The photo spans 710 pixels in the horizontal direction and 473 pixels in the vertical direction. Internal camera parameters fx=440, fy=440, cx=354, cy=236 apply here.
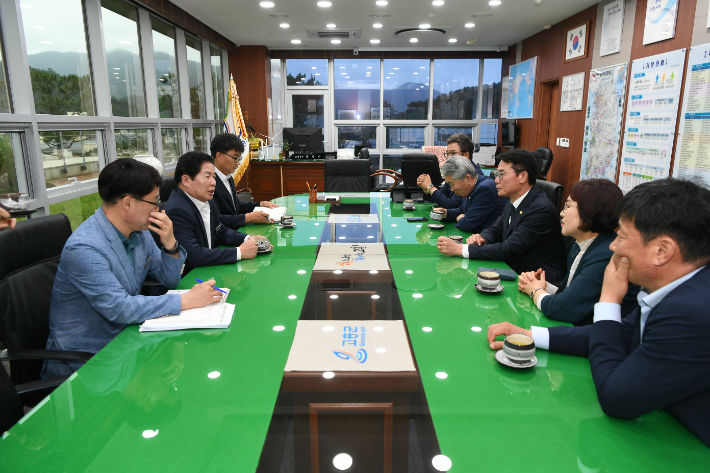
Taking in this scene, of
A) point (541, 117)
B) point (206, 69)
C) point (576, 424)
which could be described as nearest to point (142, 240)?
point (576, 424)

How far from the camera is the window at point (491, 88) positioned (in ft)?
29.4

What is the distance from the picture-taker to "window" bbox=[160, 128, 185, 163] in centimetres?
579

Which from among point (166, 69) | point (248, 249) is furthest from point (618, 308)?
point (166, 69)

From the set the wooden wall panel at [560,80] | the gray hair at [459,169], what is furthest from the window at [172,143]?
the wooden wall panel at [560,80]

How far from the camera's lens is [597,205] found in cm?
159

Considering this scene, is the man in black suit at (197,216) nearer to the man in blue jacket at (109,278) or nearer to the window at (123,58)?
the man in blue jacket at (109,278)

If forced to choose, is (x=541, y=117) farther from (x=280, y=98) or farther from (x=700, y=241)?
(x=700, y=241)

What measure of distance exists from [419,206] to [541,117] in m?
4.36

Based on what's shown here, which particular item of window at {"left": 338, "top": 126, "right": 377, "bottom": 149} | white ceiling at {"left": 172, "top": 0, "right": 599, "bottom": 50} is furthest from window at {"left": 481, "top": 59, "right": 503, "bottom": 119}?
window at {"left": 338, "top": 126, "right": 377, "bottom": 149}

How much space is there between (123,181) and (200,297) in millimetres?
518

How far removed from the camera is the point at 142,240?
1867 mm

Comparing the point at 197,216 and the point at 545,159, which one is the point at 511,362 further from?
the point at 545,159

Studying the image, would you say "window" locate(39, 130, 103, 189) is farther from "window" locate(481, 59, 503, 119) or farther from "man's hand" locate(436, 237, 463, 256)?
"window" locate(481, 59, 503, 119)

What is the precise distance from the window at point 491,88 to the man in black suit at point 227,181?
7081mm
